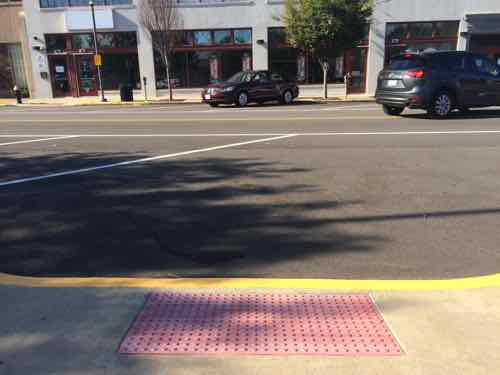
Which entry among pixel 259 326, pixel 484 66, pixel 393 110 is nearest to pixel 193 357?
pixel 259 326

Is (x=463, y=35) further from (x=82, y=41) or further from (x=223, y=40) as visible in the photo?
(x=82, y=41)

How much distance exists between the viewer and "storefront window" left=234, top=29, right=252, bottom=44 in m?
27.0

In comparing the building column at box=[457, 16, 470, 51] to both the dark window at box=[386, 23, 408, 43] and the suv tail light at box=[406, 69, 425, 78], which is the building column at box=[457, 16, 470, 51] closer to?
the dark window at box=[386, 23, 408, 43]

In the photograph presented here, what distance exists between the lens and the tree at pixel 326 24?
866 inches

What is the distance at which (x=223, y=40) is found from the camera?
89.1 feet

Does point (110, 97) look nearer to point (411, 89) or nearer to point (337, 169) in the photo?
point (411, 89)

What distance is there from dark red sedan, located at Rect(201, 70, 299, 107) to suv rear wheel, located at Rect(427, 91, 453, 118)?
8955 millimetres

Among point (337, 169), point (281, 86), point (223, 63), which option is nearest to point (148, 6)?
point (223, 63)

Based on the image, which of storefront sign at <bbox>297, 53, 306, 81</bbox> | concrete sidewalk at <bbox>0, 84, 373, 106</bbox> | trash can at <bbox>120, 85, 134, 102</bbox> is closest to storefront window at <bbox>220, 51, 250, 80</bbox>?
concrete sidewalk at <bbox>0, 84, 373, 106</bbox>

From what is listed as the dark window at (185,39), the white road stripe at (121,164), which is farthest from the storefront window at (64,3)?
the white road stripe at (121,164)

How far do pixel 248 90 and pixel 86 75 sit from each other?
12925mm

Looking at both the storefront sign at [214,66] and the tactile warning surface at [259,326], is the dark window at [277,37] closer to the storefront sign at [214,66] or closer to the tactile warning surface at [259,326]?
the storefront sign at [214,66]

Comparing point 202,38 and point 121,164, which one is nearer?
point 121,164

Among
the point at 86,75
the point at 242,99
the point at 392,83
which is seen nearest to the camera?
the point at 392,83
